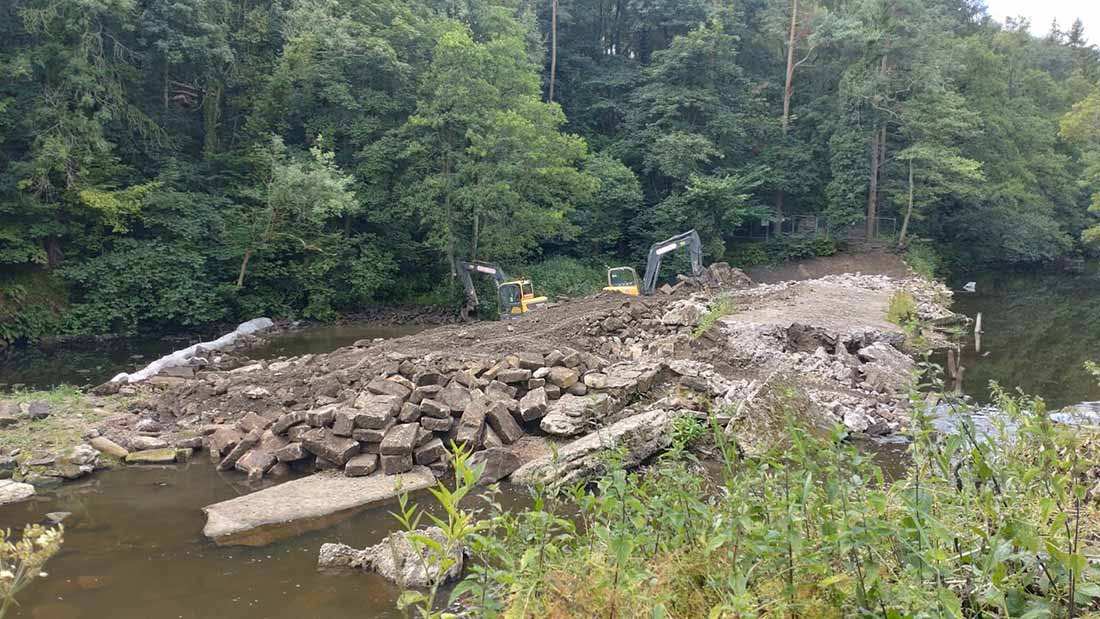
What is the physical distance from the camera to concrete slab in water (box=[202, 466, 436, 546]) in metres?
7.51

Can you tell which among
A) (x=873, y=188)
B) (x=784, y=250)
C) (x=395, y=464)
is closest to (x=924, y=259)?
(x=873, y=188)

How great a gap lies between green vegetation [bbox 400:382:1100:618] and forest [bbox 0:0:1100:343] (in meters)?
19.7

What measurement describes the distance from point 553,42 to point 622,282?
18152 millimetres

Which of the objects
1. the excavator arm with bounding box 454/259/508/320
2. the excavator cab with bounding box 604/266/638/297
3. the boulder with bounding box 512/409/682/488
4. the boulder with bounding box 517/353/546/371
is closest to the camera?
the boulder with bounding box 512/409/682/488

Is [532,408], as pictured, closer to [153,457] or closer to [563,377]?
[563,377]

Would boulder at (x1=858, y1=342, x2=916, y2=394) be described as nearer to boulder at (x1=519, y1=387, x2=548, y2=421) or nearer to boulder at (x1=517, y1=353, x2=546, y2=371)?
boulder at (x1=517, y1=353, x2=546, y2=371)

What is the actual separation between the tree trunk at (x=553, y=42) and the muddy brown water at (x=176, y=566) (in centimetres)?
2896

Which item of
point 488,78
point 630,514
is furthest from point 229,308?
point 630,514

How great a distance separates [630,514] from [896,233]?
33.6 metres

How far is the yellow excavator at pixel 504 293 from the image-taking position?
19.8 meters

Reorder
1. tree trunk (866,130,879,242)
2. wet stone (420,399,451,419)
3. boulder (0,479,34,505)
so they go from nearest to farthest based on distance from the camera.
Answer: boulder (0,479,34,505) < wet stone (420,399,451,419) < tree trunk (866,130,879,242)

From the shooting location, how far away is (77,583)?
21.2 feet

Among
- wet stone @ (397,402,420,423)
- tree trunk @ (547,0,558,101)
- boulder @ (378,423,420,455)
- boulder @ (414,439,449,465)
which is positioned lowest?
boulder @ (414,439,449,465)

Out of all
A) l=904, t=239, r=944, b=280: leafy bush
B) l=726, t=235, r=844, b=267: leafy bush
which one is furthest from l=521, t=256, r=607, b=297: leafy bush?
l=904, t=239, r=944, b=280: leafy bush
